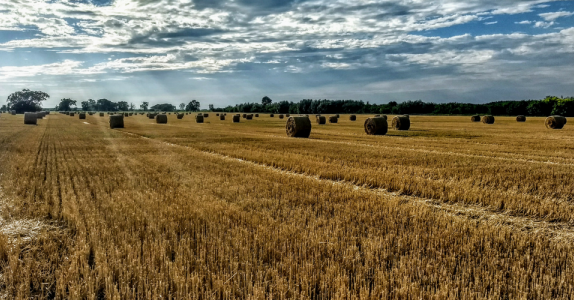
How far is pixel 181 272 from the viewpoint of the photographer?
15.8ft

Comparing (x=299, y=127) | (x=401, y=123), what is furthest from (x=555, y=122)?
(x=299, y=127)

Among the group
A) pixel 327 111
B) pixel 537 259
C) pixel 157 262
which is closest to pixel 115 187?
pixel 157 262

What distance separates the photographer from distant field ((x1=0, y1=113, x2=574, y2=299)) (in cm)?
459

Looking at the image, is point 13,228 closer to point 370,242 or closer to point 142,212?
point 142,212

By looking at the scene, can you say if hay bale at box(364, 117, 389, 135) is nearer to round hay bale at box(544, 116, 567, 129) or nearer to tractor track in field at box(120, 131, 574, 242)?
round hay bale at box(544, 116, 567, 129)

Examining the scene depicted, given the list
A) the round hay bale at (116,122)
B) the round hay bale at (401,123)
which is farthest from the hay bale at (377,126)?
the round hay bale at (116,122)

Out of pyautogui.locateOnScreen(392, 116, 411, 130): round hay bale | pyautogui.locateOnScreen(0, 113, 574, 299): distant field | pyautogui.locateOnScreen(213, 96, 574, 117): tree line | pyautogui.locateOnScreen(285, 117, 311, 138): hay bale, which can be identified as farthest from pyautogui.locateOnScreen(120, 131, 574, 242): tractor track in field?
pyautogui.locateOnScreen(213, 96, 574, 117): tree line

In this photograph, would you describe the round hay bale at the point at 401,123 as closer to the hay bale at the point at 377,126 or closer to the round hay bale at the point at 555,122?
the hay bale at the point at 377,126

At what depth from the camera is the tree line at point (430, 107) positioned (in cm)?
8425

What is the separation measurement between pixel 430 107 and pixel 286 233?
10713 centimetres

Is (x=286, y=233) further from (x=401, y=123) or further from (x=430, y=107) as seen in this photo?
(x=430, y=107)

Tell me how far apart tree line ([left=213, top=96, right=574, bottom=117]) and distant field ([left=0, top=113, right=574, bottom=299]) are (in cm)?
8247

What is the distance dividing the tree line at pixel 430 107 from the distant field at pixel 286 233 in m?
82.5

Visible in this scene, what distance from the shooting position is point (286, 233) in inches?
248
